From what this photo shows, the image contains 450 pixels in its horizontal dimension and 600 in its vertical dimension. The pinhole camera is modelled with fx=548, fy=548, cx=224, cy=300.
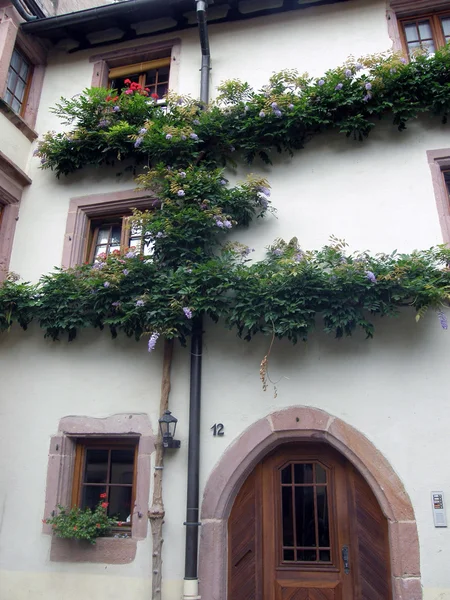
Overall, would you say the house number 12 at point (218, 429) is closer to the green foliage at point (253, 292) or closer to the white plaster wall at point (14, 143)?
the green foliage at point (253, 292)

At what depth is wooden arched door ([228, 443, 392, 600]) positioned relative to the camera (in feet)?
17.5

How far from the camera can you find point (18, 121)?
293 inches

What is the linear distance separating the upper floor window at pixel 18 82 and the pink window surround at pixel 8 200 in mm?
1027

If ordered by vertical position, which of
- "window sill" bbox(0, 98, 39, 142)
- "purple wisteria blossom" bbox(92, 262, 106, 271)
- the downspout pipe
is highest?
the downspout pipe

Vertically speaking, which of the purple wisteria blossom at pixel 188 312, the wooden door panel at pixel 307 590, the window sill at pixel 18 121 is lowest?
the wooden door panel at pixel 307 590

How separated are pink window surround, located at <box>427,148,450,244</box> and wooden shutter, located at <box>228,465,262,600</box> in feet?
10.9

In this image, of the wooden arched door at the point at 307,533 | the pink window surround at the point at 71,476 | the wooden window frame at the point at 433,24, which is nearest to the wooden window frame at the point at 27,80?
the pink window surround at the point at 71,476

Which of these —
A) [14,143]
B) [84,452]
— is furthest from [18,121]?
[84,452]

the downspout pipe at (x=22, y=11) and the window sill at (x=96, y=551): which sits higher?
the downspout pipe at (x=22, y=11)

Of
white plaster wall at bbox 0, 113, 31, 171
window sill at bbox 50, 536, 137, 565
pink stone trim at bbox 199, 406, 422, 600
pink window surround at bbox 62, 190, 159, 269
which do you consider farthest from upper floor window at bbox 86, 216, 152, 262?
window sill at bbox 50, 536, 137, 565

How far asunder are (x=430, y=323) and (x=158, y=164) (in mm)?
3579

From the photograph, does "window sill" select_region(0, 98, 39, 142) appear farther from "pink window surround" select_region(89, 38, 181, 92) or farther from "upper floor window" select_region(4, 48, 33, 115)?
"pink window surround" select_region(89, 38, 181, 92)

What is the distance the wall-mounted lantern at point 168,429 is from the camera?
18.4 feet

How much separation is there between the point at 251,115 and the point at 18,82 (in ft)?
12.1
